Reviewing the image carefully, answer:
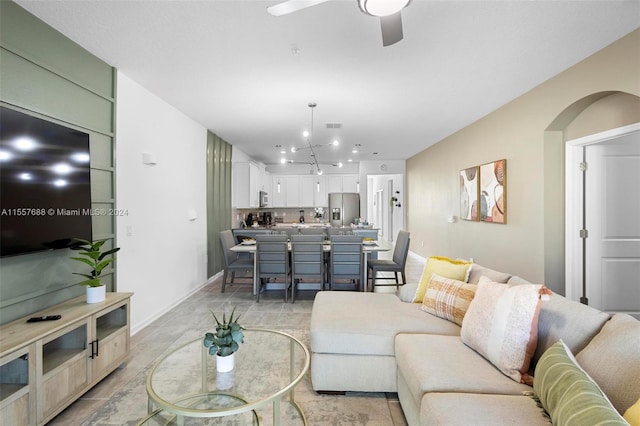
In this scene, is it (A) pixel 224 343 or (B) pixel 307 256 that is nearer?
(A) pixel 224 343

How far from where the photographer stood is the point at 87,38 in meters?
2.29

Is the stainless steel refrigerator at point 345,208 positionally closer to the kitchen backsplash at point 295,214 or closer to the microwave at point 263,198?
the kitchen backsplash at point 295,214

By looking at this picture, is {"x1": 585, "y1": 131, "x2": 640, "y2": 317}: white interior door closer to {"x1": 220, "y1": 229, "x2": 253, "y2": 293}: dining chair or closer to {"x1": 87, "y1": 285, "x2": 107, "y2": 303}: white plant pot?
{"x1": 220, "y1": 229, "x2": 253, "y2": 293}: dining chair

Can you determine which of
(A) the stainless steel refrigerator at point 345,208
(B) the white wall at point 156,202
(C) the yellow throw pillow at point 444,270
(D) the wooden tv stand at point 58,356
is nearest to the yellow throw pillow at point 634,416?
(C) the yellow throw pillow at point 444,270

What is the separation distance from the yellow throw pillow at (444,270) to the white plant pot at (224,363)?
5.14ft

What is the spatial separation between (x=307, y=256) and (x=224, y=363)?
7.93ft

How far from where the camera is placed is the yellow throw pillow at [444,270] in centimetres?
231

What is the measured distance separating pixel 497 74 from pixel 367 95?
1359 millimetres

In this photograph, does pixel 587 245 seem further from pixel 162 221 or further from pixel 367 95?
pixel 162 221

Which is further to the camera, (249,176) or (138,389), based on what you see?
(249,176)

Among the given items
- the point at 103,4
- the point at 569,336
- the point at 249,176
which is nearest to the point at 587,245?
the point at 569,336

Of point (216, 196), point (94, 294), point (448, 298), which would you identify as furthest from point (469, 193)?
point (94, 294)

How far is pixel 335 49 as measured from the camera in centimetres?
246

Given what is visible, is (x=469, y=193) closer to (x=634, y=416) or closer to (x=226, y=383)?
(x=634, y=416)
